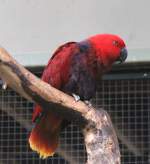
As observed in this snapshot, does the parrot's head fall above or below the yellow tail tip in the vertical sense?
above

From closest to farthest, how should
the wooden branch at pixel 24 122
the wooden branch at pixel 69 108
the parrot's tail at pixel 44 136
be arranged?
the wooden branch at pixel 69 108 → the parrot's tail at pixel 44 136 → the wooden branch at pixel 24 122

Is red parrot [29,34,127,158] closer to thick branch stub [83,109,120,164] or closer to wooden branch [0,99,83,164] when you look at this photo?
thick branch stub [83,109,120,164]

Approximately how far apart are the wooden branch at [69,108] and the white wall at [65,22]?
44.5 inches

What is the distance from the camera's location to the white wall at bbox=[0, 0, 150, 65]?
9.96 ft

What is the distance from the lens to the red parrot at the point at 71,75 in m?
2.29

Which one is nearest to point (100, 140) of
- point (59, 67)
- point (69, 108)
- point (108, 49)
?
point (69, 108)

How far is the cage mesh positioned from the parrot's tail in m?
0.75

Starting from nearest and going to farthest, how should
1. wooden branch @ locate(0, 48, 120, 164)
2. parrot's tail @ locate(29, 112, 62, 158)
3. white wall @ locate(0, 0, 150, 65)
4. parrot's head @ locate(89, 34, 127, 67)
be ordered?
wooden branch @ locate(0, 48, 120, 164), parrot's tail @ locate(29, 112, 62, 158), parrot's head @ locate(89, 34, 127, 67), white wall @ locate(0, 0, 150, 65)

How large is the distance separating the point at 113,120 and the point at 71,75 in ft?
2.97

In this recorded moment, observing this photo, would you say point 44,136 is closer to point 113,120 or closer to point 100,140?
point 100,140

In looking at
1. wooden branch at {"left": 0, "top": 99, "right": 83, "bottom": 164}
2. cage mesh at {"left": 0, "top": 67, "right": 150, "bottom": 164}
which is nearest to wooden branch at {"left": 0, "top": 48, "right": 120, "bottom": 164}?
cage mesh at {"left": 0, "top": 67, "right": 150, "bottom": 164}

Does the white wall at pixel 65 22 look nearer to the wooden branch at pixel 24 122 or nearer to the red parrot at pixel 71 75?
the wooden branch at pixel 24 122

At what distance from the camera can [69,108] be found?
1918 millimetres

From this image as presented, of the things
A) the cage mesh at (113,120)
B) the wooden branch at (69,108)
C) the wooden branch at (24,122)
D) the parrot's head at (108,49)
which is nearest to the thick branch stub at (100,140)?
the wooden branch at (69,108)
